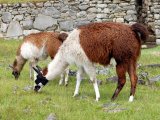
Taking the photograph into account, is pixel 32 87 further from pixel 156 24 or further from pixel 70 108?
pixel 156 24

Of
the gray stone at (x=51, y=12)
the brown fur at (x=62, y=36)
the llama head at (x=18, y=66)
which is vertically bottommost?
the gray stone at (x=51, y=12)

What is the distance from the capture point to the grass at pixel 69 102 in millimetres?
9836

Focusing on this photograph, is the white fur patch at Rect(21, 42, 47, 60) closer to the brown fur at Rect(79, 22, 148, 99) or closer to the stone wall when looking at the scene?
the brown fur at Rect(79, 22, 148, 99)

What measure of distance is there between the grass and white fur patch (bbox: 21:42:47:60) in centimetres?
74

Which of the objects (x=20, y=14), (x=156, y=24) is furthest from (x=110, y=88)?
(x=20, y=14)

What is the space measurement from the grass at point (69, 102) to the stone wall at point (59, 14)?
9178 mm

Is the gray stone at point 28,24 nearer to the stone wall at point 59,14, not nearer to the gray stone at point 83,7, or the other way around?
the stone wall at point 59,14

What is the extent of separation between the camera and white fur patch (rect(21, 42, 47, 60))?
559 inches

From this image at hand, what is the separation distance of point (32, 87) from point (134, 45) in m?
2.96

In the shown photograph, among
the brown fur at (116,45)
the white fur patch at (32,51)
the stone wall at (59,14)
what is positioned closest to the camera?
the brown fur at (116,45)

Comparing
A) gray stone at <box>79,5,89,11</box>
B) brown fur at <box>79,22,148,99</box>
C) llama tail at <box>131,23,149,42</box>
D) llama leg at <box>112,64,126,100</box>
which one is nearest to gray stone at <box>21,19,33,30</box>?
gray stone at <box>79,5,89,11</box>

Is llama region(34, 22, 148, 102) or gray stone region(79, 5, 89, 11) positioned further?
gray stone region(79, 5, 89, 11)

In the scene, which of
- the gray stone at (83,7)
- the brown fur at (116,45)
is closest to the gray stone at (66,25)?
the gray stone at (83,7)

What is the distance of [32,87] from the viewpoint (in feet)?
41.3
